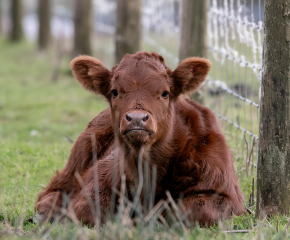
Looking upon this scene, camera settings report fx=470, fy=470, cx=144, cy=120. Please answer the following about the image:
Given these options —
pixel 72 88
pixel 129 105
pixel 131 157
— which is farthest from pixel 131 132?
pixel 72 88

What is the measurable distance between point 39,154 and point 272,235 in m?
4.46

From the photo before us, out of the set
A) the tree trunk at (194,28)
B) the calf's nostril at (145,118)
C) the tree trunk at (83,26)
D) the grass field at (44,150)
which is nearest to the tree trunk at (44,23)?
the grass field at (44,150)

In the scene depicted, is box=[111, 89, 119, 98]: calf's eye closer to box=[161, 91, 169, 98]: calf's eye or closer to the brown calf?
the brown calf

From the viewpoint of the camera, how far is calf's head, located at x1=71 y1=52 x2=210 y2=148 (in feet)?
13.4

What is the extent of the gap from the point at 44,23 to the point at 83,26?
22.2 ft

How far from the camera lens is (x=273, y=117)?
160 inches

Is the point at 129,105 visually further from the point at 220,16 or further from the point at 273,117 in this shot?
the point at 220,16

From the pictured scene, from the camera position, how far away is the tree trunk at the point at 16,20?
2573cm

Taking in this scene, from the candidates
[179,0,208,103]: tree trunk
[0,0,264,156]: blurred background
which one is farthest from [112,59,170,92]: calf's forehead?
[179,0,208,103]: tree trunk

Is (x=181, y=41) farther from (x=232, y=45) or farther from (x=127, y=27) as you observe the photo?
(x=127, y=27)

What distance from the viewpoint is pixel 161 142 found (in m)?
4.57

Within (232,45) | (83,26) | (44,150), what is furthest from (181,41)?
(83,26)

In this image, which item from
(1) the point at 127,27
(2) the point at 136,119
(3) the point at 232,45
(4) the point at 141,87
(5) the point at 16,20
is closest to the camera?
(2) the point at 136,119

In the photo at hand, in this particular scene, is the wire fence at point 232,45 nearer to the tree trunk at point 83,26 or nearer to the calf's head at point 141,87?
the calf's head at point 141,87
